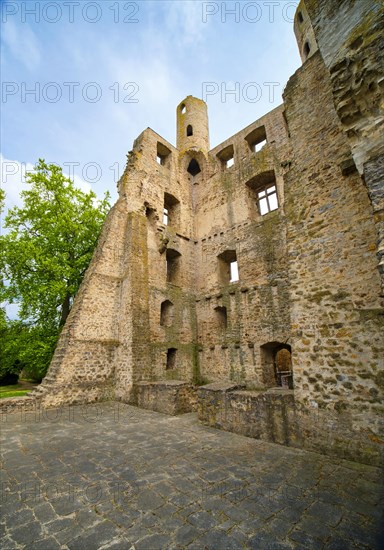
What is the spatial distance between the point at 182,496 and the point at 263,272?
29.0 feet

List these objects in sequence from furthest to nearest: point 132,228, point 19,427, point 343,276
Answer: point 132,228, point 19,427, point 343,276

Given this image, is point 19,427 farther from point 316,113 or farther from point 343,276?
point 316,113

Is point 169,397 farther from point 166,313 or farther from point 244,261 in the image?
point 244,261

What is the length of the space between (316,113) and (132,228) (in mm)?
7795

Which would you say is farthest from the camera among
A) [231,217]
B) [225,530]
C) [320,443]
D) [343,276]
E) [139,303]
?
[231,217]

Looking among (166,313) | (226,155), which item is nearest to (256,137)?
(226,155)

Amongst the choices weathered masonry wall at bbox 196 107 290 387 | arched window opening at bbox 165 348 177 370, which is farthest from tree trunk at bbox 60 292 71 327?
weathered masonry wall at bbox 196 107 290 387

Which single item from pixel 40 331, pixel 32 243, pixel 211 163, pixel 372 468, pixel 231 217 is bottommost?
pixel 372 468

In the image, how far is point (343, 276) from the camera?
172 inches

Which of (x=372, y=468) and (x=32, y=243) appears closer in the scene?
(x=372, y=468)

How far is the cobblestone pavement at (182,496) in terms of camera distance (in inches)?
88.2

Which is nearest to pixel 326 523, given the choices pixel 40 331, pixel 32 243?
pixel 40 331

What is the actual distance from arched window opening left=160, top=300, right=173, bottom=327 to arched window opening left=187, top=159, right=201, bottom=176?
30.1 ft

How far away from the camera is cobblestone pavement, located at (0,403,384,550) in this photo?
2240mm
